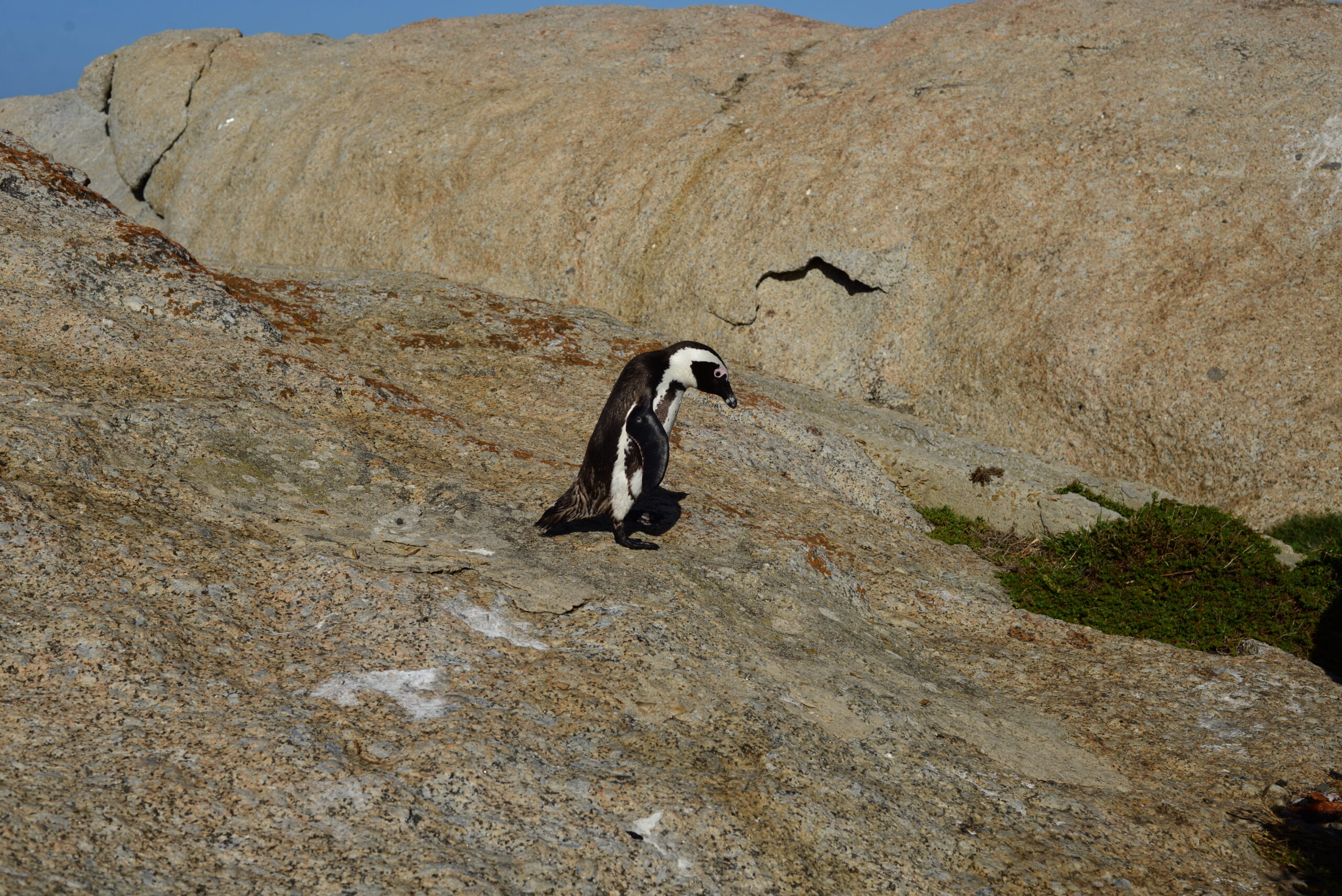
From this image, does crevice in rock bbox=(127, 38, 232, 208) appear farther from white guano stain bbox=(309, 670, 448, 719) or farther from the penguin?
white guano stain bbox=(309, 670, 448, 719)

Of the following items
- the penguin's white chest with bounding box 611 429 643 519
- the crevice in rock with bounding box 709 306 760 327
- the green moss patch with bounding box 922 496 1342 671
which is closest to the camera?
the penguin's white chest with bounding box 611 429 643 519

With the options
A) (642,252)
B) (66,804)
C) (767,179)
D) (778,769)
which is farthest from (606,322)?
(66,804)

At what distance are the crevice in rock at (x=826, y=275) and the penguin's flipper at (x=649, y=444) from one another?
7.77m

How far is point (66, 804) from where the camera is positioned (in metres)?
4.09

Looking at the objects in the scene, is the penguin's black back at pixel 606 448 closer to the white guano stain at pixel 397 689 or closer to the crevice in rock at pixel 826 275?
the white guano stain at pixel 397 689

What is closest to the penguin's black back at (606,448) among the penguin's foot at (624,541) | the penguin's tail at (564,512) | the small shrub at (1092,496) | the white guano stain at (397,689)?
the penguin's tail at (564,512)

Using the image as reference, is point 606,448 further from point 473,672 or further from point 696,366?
point 473,672

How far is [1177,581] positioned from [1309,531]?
90.6 inches

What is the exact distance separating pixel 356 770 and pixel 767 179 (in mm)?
12775

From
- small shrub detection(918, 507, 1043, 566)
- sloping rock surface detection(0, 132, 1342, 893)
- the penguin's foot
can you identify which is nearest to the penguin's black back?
the penguin's foot

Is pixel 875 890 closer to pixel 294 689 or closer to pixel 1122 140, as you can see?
pixel 294 689

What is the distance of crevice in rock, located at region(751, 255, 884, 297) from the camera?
580 inches

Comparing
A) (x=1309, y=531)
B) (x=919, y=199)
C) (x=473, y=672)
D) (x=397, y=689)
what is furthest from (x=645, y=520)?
(x=919, y=199)

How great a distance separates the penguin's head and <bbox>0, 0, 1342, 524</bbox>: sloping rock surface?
268 inches
